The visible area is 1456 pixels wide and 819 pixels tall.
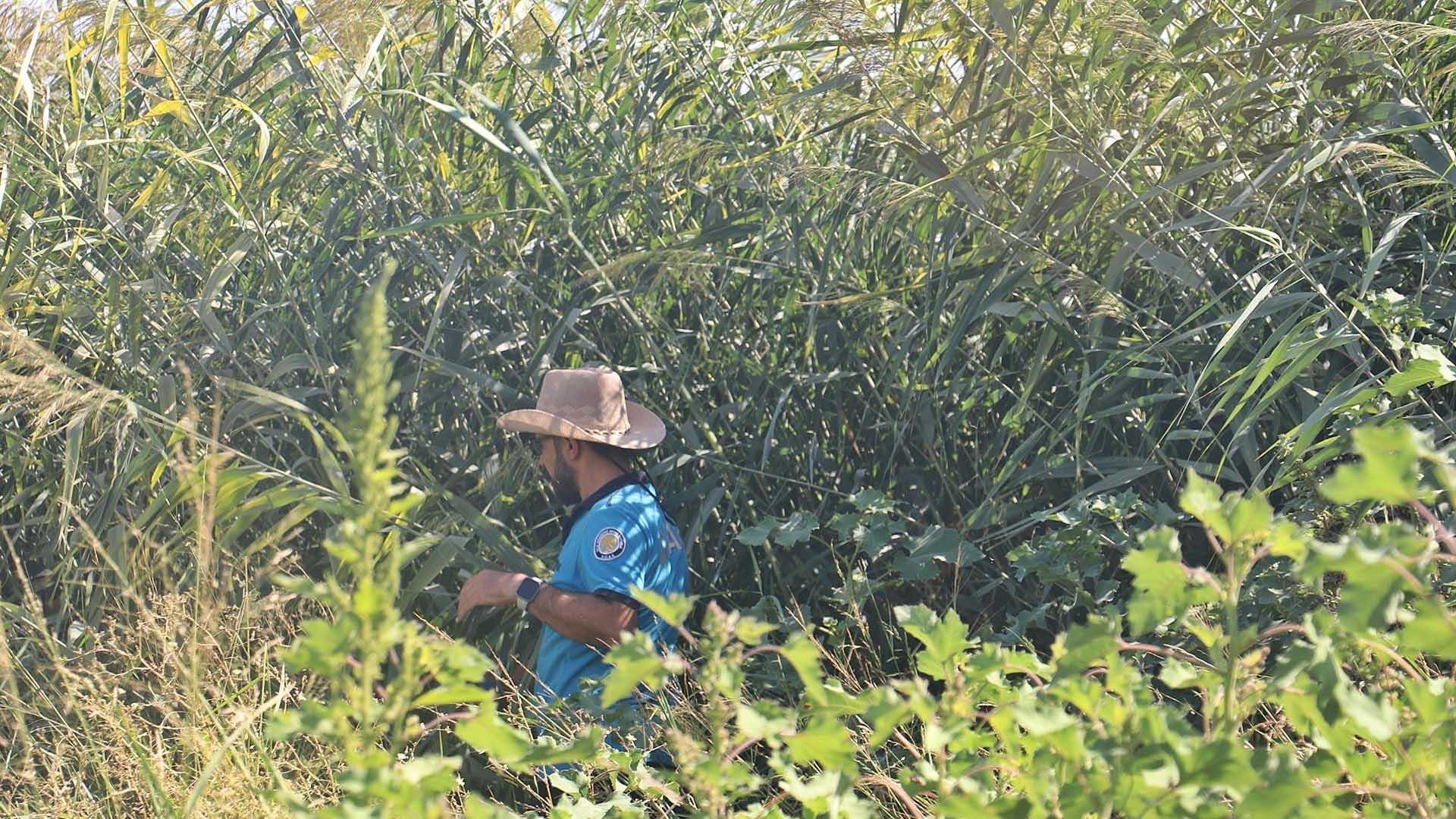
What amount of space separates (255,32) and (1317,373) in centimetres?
264

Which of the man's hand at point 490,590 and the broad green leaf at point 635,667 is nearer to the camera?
the broad green leaf at point 635,667

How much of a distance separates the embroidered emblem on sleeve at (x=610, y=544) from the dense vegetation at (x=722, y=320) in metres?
0.19

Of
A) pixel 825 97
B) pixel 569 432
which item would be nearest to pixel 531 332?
pixel 569 432

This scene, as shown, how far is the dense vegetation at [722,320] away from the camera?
229 cm

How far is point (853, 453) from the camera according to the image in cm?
305

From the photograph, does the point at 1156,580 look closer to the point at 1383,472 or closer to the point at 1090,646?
the point at 1090,646

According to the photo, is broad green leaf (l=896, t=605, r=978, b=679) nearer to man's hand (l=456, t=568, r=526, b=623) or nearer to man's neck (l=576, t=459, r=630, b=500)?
man's hand (l=456, t=568, r=526, b=623)

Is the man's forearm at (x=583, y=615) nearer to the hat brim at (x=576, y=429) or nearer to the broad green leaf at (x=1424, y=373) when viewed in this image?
the hat brim at (x=576, y=429)

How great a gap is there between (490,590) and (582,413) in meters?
0.42

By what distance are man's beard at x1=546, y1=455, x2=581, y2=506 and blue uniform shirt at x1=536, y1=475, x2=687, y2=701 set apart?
0.11 metres

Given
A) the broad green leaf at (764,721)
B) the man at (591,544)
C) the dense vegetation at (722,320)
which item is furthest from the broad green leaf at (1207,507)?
the man at (591,544)

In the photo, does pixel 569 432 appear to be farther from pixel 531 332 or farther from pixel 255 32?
pixel 255 32

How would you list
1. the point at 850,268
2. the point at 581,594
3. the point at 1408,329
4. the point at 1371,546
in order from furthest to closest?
the point at 850,268 < the point at 581,594 < the point at 1408,329 < the point at 1371,546

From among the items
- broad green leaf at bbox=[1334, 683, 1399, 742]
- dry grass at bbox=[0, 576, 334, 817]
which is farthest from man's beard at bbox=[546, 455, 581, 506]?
broad green leaf at bbox=[1334, 683, 1399, 742]
